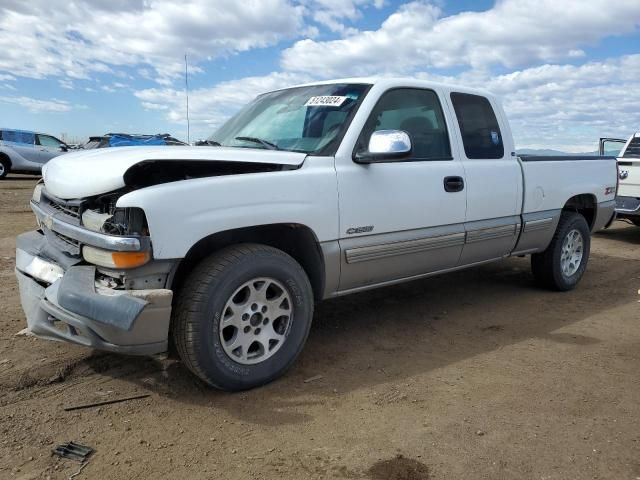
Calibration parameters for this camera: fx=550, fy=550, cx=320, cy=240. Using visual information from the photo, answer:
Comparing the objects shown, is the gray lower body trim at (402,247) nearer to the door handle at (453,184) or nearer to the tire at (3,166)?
the door handle at (453,184)

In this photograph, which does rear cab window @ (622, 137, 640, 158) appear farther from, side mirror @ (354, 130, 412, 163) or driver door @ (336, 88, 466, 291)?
side mirror @ (354, 130, 412, 163)

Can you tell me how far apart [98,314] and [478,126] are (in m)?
3.39

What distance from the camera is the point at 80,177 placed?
305cm

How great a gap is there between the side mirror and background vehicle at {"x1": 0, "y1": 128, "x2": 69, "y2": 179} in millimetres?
17505

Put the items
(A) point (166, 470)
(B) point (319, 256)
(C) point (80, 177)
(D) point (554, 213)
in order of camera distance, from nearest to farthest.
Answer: (A) point (166, 470) < (C) point (80, 177) < (B) point (319, 256) < (D) point (554, 213)

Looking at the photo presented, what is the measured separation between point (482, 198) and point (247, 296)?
90.1 inches

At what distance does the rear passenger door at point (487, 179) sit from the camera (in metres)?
4.45

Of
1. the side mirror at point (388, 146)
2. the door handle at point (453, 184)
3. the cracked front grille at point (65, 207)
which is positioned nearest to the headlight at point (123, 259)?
the cracked front grille at point (65, 207)

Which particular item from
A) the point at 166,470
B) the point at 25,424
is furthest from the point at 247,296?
the point at 25,424

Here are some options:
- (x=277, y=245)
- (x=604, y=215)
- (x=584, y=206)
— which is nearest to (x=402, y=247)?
(x=277, y=245)

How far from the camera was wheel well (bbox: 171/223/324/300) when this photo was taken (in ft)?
10.4

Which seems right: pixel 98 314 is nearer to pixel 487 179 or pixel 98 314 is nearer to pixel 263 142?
pixel 263 142

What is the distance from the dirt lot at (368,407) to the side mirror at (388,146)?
54.5 inches

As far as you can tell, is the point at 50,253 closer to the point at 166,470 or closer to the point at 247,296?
the point at 247,296
